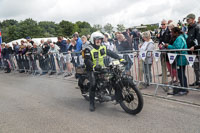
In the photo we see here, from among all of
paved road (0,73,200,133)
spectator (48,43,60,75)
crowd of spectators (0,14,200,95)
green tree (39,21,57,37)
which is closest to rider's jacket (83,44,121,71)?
crowd of spectators (0,14,200,95)

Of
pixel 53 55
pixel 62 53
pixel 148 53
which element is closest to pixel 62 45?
pixel 53 55

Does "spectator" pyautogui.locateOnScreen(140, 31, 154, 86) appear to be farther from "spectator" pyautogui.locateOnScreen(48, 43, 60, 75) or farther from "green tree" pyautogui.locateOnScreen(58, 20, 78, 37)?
"green tree" pyautogui.locateOnScreen(58, 20, 78, 37)

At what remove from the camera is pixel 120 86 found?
4656 mm

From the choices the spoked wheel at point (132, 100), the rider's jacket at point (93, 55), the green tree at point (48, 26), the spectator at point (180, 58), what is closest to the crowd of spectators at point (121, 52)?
the spectator at point (180, 58)

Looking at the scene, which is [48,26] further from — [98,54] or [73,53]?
[98,54]

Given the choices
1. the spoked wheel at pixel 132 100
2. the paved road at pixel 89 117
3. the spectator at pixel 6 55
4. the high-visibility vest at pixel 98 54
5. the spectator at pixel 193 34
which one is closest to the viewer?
the paved road at pixel 89 117

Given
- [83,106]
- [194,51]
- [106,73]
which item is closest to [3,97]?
[83,106]

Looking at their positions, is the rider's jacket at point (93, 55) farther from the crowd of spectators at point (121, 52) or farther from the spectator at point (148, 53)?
the spectator at point (148, 53)

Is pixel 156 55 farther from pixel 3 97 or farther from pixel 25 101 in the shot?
pixel 3 97

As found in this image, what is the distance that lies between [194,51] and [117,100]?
2405 mm

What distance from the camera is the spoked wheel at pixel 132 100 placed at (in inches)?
172

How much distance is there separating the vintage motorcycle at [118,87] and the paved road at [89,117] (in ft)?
0.81

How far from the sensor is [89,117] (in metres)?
4.77

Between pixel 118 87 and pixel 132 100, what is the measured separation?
0.43 metres
